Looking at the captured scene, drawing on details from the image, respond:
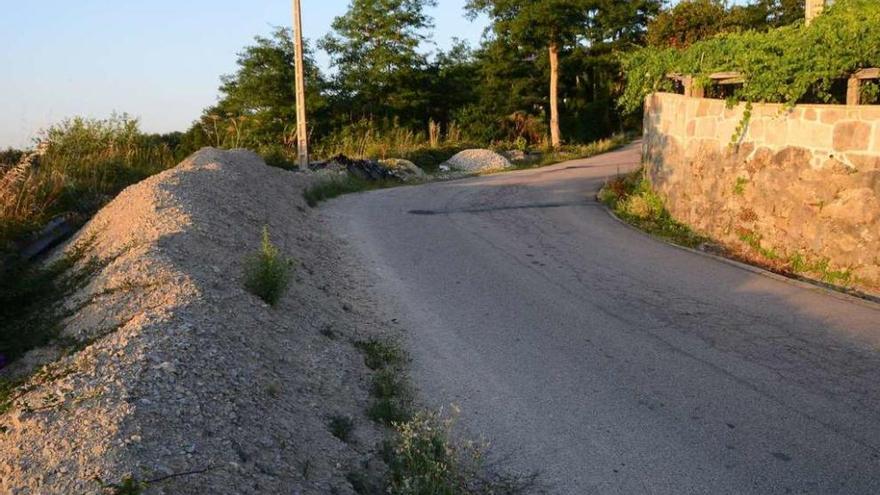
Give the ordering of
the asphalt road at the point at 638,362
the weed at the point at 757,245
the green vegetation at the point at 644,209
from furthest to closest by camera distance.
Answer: the green vegetation at the point at 644,209 < the weed at the point at 757,245 < the asphalt road at the point at 638,362

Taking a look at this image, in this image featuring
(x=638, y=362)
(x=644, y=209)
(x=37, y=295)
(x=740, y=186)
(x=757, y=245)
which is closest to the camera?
(x=638, y=362)

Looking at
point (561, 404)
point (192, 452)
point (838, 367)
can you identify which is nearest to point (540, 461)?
point (561, 404)

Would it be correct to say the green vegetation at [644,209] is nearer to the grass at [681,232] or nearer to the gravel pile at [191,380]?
the grass at [681,232]

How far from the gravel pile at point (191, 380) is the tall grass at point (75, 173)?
310cm

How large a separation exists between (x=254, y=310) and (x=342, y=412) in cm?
149

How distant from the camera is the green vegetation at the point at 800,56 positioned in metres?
8.95

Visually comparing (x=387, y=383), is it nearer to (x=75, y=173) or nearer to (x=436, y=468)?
(x=436, y=468)

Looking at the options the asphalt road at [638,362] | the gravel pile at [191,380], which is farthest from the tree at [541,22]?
the gravel pile at [191,380]

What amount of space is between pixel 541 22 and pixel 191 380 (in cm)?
3264

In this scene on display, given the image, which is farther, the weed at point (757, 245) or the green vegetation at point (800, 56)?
the weed at point (757, 245)

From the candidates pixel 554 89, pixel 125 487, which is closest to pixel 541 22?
pixel 554 89

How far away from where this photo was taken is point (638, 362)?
21.2 ft

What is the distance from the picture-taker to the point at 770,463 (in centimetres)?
Result: 472

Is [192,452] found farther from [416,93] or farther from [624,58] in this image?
[416,93]
